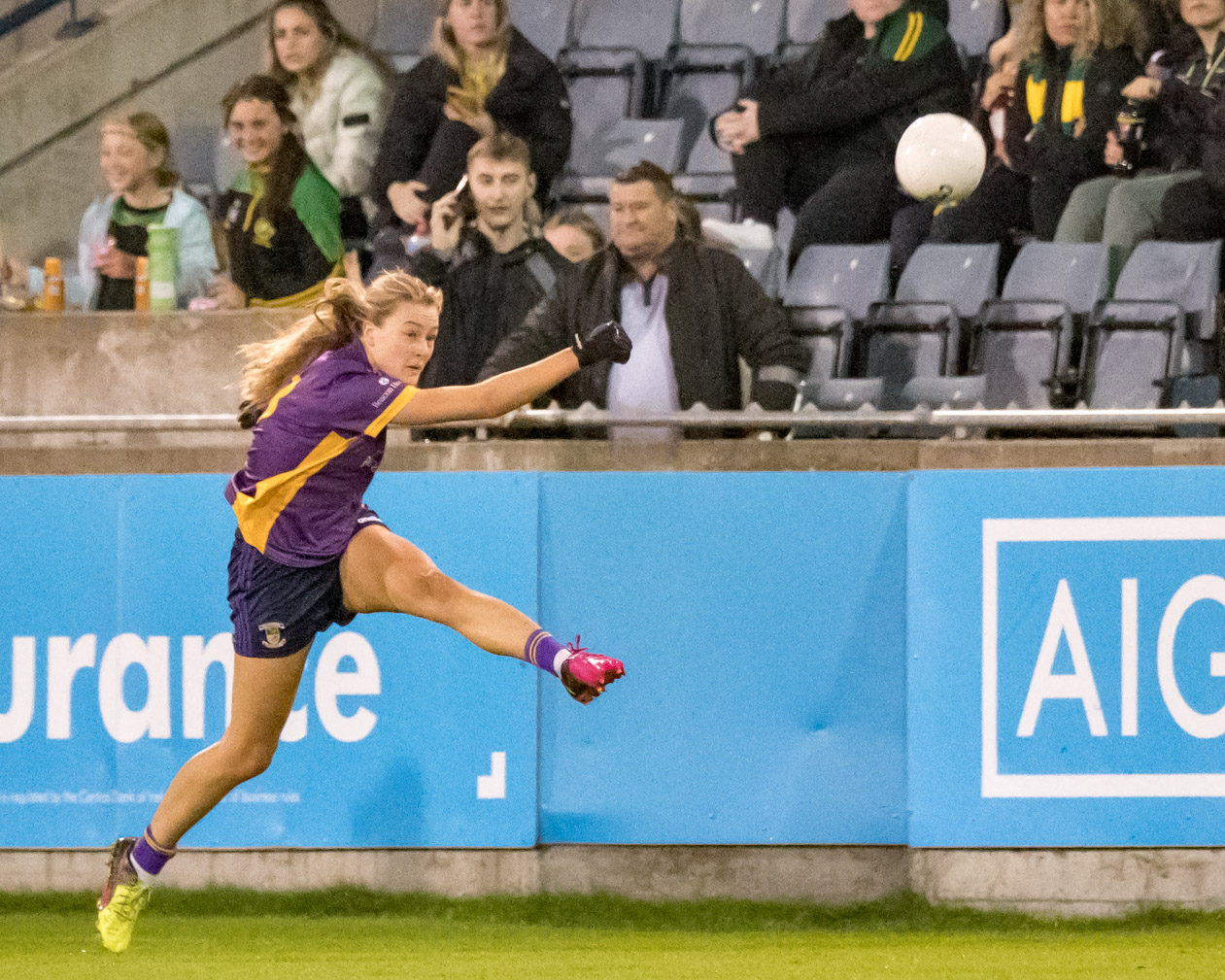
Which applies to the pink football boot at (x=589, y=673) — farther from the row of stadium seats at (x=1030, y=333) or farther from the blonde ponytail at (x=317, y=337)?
the row of stadium seats at (x=1030, y=333)

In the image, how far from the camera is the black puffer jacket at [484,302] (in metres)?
6.47

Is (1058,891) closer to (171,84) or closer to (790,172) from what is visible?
(790,172)

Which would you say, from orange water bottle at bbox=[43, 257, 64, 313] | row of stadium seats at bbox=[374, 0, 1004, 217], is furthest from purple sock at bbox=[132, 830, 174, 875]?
row of stadium seats at bbox=[374, 0, 1004, 217]

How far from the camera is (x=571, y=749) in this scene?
18.2 feet

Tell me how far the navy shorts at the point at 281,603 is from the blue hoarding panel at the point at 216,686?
921 millimetres

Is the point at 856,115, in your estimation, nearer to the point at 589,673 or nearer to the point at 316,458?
the point at 316,458

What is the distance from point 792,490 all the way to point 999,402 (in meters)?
1.63

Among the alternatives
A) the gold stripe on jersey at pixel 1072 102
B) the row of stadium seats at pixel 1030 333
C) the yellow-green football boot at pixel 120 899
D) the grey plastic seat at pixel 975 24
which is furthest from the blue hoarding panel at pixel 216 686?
the grey plastic seat at pixel 975 24

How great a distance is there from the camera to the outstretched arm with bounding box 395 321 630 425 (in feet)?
13.9

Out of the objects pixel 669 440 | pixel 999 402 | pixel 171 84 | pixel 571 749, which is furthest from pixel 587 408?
pixel 171 84

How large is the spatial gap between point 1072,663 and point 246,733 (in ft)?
8.89

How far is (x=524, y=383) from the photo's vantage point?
4.27m

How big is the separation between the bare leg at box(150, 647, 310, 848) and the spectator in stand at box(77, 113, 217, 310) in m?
3.29

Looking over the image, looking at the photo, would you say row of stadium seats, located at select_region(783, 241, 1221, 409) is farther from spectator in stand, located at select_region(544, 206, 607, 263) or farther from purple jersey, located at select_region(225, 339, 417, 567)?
purple jersey, located at select_region(225, 339, 417, 567)
